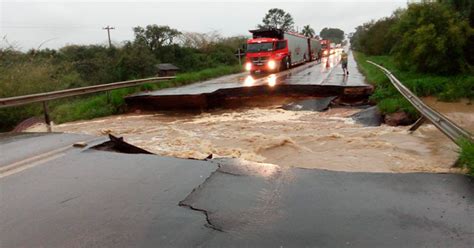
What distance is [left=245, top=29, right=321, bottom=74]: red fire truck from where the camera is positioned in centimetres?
2873

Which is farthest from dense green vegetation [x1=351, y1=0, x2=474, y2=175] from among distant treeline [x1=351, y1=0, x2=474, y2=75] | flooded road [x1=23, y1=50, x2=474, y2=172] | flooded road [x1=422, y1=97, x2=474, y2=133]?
flooded road [x1=23, y1=50, x2=474, y2=172]

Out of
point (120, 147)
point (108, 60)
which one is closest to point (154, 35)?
point (108, 60)

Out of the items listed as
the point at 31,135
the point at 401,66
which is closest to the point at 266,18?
the point at 401,66

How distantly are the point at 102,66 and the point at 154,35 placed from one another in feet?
46.8

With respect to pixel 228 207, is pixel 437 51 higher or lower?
higher

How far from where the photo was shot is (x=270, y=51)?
28.8 metres

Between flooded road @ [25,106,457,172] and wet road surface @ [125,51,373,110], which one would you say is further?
wet road surface @ [125,51,373,110]

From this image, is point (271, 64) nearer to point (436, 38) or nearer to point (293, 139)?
point (436, 38)

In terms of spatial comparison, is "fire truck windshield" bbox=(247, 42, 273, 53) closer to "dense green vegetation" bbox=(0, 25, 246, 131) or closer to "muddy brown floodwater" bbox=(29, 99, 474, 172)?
"dense green vegetation" bbox=(0, 25, 246, 131)

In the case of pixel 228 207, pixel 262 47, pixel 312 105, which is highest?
pixel 262 47

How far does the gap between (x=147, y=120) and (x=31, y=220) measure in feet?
→ 32.3

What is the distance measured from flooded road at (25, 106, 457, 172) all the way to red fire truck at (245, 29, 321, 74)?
15568 millimetres

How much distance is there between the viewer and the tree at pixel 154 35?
5062 centimetres

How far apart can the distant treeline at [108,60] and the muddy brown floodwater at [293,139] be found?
4.56 metres
